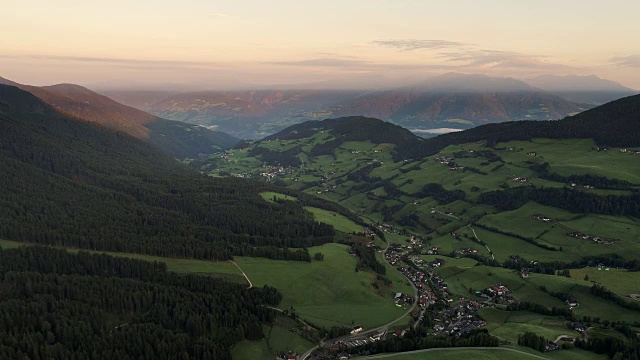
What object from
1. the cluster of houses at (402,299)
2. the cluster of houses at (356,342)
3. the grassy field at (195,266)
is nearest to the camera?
the cluster of houses at (356,342)

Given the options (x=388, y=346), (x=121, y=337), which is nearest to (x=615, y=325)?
(x=388, y=346)

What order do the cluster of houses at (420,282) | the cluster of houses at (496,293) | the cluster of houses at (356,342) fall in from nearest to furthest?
1. the cluster of houses at (356,342)
2. the cluster of houses at (420,282)
3. the cluster of houses at (496,293)

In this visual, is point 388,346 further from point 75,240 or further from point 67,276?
point 75,240

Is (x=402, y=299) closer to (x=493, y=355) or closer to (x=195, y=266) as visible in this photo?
(x=493, y=355)

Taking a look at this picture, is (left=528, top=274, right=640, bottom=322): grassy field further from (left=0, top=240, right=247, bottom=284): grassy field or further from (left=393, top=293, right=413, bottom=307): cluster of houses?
(left=0, top=240, right=247, bottom=284): grassy field

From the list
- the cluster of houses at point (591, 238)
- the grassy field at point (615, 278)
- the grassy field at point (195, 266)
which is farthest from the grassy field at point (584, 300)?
the grassy field at point (195, 266)

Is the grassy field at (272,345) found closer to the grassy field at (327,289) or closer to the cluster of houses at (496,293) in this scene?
the grassy field at (327,289)

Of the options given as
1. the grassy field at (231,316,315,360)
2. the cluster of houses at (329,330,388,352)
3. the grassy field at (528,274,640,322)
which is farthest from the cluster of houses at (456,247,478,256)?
the grassy field at (231,316,315,360)
